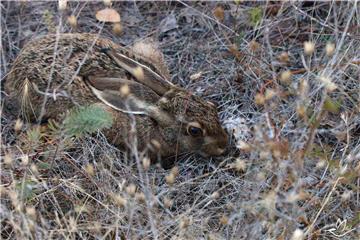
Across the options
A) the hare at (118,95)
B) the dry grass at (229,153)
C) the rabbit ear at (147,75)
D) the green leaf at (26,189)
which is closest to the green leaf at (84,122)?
the dry grass at (229,153)

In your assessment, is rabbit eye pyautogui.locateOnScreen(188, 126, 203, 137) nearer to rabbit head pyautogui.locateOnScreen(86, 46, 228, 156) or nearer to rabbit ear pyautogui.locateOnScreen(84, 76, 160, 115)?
rabbit head pyautogui.locateOnScreen(86, 46, 228, 156)

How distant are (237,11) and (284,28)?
0.38 m

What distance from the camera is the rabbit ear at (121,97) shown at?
4191mm

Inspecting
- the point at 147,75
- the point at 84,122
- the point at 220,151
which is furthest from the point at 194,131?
the point at 84,122

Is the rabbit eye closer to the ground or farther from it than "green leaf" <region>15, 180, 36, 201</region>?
closer to the ground

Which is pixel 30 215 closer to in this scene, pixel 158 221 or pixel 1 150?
pixel 158 221

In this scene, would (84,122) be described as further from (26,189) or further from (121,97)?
(121,97)

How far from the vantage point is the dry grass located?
10.4 feet

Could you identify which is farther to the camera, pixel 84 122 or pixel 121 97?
pixel 121 97

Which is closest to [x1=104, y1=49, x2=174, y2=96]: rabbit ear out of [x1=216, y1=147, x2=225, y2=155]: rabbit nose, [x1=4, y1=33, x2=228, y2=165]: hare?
[x1=4, y1=33, x2=228, y2=165]: hare

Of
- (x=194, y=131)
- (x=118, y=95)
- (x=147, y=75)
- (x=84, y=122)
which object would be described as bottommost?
(x=194, y=131)

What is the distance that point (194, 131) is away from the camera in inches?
166

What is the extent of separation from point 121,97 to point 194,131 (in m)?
0.48

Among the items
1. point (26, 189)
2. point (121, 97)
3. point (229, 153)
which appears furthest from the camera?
point (229, 153)
